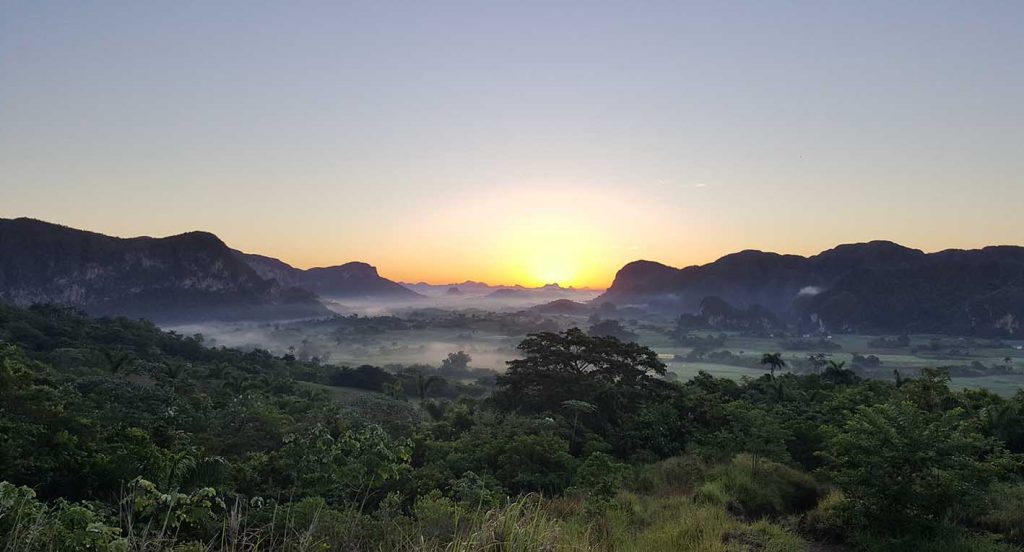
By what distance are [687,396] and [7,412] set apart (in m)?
31.0

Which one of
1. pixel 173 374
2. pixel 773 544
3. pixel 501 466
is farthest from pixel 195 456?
pixel 173 374

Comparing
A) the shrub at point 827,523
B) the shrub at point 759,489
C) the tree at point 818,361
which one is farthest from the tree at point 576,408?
the tree at point 818,361

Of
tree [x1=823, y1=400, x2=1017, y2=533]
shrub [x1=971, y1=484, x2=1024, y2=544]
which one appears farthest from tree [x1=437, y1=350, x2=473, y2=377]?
tree [x1=823, y1=400, x2=1017, y2=533]

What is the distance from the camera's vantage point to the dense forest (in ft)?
19.3

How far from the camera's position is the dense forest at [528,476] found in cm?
587

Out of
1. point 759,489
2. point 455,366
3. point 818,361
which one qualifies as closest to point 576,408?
point 759,489

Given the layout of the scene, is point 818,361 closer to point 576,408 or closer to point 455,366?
point 455,366

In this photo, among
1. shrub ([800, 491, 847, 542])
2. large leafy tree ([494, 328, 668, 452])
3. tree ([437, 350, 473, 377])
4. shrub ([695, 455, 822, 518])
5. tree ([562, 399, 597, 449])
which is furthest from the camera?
tree ([437, 350, 473, 377])

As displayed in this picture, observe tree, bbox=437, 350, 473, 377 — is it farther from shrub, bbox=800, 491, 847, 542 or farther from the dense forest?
shrub, bbox=800, 491, 847, 542

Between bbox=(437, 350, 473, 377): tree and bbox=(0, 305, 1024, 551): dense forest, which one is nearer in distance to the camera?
bbox=(0, 305, 1024, 551): dense forest

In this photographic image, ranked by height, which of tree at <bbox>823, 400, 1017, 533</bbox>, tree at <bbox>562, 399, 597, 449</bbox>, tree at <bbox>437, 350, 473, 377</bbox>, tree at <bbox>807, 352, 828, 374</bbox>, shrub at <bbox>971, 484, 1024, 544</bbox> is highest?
tree at <bbox>823, 400, 1017, 533</bbox>

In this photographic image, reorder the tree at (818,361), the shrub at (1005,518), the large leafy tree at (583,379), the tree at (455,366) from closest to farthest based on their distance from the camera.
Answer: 1. the shrub at (1005,518)
2. the large leafy tree at (583,379)
3. the tree at (818,361)
4. the tree at (455,366)

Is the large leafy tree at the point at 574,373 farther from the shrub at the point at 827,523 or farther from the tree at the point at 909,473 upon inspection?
the tree at the point at 909,473

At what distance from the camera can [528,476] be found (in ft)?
55.1
